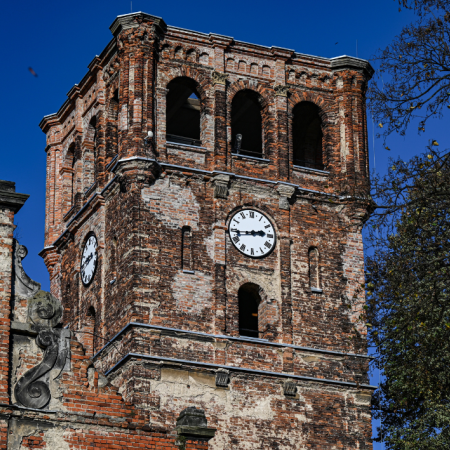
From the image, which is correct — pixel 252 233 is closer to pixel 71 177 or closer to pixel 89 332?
pixel 89 332

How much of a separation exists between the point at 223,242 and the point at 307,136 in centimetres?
687

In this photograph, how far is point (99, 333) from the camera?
39094mm

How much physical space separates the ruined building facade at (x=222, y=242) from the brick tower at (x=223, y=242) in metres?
0.05

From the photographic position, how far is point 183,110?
4488 cm

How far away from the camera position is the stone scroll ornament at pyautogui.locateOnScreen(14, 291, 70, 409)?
92.4 feet

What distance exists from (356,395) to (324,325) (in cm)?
227

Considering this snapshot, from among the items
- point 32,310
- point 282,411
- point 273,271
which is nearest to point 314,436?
point 282,411

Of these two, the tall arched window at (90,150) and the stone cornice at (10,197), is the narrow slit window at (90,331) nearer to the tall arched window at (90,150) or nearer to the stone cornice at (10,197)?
the tall arched window at (90,150)

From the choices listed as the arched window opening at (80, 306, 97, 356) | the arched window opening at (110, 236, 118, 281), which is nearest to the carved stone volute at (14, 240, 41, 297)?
the arched window opening at (110, 236, 118, 281)

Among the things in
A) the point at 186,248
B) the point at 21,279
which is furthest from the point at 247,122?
the point at 21,279

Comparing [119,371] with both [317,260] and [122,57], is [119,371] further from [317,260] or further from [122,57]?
[122,57]

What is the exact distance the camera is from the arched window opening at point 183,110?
41678mm

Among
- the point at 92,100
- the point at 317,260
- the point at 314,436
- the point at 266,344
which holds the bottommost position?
the point at 314,436

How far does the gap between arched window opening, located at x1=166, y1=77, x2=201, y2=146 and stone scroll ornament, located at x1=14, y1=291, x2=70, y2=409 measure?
13.2 m
